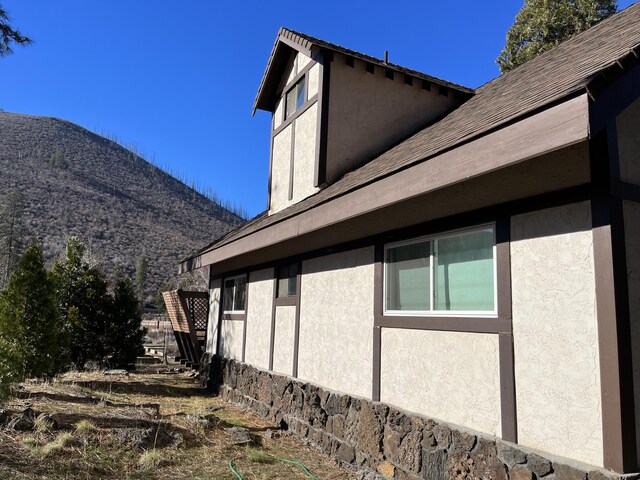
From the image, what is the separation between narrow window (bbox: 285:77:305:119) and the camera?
8.71 m

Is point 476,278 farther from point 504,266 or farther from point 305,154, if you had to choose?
point 305,154

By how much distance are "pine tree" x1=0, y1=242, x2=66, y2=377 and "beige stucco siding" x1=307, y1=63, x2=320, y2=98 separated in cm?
668

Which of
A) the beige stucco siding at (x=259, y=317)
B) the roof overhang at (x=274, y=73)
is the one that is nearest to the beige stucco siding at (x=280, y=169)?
the roof overhang at (x=274, y=73)

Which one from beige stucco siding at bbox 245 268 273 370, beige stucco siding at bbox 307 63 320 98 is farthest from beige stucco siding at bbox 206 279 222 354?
beige stucco siding at bbox 307 63 320 98

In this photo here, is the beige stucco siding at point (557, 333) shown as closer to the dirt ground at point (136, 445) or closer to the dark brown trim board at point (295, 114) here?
the dirt ground at point (136, 445)

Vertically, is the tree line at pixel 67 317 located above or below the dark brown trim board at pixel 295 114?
below

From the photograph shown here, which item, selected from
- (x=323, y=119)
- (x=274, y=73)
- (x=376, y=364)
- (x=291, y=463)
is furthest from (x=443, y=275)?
(x=274, y=73)

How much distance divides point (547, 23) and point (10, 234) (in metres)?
52.5

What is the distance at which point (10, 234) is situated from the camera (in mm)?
49656

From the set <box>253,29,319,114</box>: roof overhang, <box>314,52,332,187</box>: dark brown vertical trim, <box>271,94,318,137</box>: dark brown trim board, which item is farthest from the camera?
<box>253,29,319,114</box>: roof overhang

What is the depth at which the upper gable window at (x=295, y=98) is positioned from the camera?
871 cm

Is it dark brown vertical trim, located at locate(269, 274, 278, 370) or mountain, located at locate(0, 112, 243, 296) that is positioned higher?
mountain, located at locate(0, 112, 243, 296)

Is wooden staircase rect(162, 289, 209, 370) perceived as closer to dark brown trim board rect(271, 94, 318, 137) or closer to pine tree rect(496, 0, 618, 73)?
dark brown trim board rect(271, 94, 318, 137)

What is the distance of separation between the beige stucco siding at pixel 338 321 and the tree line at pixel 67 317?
574 cm
